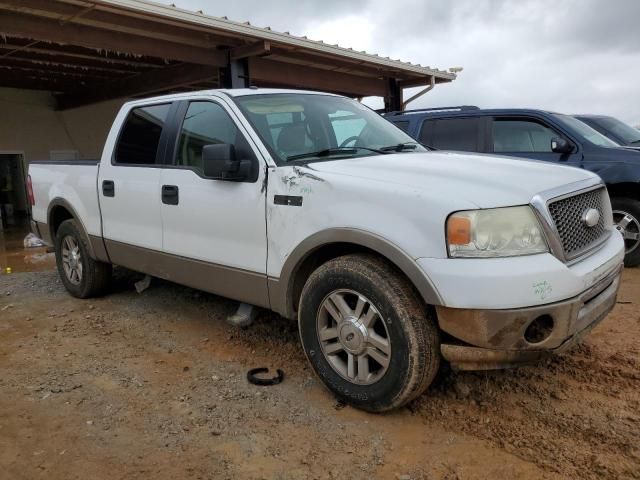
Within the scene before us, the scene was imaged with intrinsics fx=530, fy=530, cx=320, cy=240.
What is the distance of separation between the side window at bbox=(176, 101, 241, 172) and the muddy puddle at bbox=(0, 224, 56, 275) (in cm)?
474

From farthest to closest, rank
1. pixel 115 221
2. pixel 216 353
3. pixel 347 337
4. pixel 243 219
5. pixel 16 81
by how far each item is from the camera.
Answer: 1. pixel 16 81
2. pixel 115 221
3. pixel 216 353
4. pixel 243 219
5. pixel 347 337

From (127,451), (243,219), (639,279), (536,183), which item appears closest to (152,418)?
(127,451)

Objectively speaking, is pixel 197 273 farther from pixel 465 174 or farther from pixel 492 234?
pixel 492 234

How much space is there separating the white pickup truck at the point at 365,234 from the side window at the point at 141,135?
18 millimetres

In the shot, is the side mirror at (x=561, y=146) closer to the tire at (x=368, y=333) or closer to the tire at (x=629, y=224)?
the tire at (x=629, y=224)

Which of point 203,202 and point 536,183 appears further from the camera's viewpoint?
point 203,202

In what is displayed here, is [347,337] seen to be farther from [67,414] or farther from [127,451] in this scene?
[67,414]

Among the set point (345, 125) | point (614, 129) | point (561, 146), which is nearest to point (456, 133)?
point (561, 146)

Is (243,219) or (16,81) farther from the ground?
(16,81)

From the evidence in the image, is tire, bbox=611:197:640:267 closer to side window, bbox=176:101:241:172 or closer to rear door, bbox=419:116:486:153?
rear door, bbox=419:116:486:153

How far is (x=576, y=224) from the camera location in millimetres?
2928

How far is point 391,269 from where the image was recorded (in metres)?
2.87

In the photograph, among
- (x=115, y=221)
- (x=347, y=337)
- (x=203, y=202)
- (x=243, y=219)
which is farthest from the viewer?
(x=115, y=221)

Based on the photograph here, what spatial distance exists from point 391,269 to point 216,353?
1.78 metres
